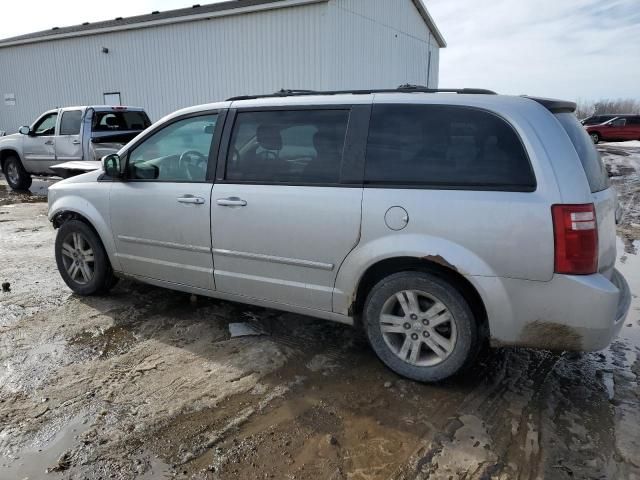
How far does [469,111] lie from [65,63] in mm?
22504

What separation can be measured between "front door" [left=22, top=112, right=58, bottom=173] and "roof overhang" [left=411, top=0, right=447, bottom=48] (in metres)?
15.8

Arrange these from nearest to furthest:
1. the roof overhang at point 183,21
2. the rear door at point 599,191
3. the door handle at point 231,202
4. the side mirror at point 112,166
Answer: the rear door at point 599,191, the door handle at point 231,202, the side mirror at point 112,166, the roof overhang at point 183,21

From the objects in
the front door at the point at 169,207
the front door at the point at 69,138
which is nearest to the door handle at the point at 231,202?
the front door at the point at 169,207

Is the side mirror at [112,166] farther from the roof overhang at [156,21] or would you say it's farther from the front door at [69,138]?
the roof overhang at [156,21]

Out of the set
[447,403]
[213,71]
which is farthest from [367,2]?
[447,403]

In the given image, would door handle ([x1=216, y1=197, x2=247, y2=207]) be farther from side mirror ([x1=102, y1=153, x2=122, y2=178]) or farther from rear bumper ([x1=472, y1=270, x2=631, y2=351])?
rear bumper ([x1=472, y1=270, x2=631, y2=351])

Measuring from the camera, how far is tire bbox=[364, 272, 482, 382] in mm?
3008

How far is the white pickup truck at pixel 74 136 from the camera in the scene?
10.7 metres

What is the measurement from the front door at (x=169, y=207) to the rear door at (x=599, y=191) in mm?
2491

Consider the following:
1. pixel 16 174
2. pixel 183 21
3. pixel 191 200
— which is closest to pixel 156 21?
pixel 183 21

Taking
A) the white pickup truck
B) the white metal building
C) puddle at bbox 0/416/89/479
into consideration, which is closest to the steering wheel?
puddle at bbox 0/416/89/479

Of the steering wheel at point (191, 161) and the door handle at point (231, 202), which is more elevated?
the steering wheel at point (191, 161)

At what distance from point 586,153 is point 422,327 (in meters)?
1.44

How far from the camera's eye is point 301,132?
3508 mm
